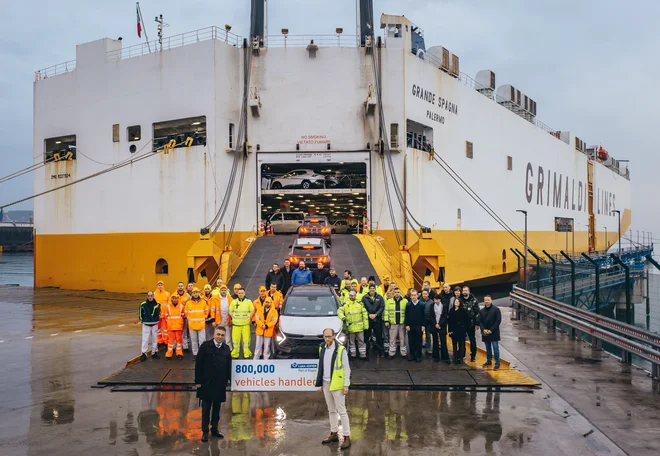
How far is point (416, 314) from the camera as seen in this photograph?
13.0 meters

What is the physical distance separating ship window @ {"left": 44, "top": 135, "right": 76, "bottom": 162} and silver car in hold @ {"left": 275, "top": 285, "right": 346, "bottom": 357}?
25.2m

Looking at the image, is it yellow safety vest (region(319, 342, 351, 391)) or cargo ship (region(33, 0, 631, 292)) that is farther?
cargo ship (region(33, 0, 631, 292))

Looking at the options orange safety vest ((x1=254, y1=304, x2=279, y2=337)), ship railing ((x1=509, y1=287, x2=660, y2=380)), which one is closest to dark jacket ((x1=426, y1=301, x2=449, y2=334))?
orange safety vest ((x1=254, y1=304, x2=279, y2=337))

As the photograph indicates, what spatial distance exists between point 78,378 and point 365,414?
248 inches

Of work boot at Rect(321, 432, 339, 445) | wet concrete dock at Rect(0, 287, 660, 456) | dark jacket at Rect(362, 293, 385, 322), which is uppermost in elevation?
dark jacket at Rect(362, 293, 385, 322)

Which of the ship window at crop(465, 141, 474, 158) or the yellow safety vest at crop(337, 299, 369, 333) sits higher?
the ship window at crop(465, 141, 474, 158)

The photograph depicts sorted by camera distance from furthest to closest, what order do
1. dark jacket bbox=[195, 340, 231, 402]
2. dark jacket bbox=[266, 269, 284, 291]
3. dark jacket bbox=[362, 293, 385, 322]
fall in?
dark jacket bbox=[266, 269, 284, 291], dark jacket bbox=[362, 293, 385, 322], dark jacket bbox=[195, 340, 231, 402]

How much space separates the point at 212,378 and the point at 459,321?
6451 millimetres

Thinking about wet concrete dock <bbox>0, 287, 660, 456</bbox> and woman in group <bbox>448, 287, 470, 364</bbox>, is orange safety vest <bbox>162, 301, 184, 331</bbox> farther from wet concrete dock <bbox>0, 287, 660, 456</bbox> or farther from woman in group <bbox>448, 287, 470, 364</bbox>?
woman in group <bbox>448, 287, 470, 364</bbox>

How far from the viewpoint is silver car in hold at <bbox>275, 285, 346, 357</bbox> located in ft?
40.9

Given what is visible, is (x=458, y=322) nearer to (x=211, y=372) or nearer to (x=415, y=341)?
(x=415, y=341)

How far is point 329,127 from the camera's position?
29.6 meters

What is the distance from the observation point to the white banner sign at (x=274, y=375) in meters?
9.95

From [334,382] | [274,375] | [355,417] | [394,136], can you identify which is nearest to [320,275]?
[274,375]
